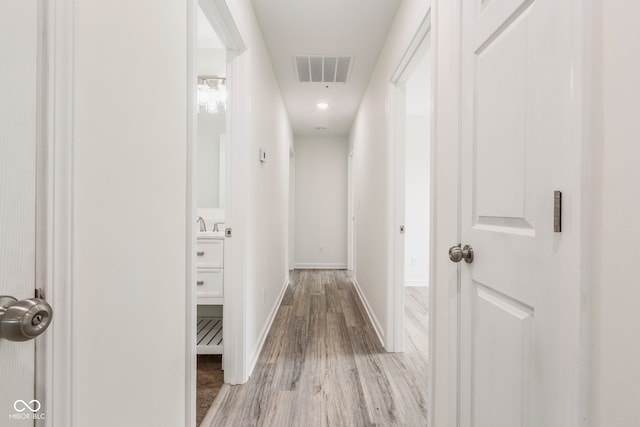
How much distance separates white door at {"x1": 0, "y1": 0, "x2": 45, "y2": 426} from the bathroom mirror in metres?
2.45

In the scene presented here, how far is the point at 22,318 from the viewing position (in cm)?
43

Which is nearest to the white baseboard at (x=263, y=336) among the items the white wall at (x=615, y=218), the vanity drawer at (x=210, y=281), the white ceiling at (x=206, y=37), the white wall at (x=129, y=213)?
the vanity drawer at (x=210, y=281)

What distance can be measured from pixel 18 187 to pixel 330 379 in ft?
6.02

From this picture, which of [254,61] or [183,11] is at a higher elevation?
[254,61]

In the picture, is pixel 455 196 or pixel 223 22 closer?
pixel 455 196

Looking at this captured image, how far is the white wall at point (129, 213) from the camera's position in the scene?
58 centimetres

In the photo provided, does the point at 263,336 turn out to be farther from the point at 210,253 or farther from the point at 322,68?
the point at 322,68

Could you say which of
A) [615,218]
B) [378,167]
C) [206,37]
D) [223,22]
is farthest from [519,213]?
[206,37]

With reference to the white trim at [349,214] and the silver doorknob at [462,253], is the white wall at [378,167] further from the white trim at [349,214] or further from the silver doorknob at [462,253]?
the white trim at [349,214]

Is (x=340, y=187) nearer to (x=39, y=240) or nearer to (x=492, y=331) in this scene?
(x=492, y=331)

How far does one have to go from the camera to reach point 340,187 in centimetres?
559

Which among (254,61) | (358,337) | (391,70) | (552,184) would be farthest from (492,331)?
(254,61)

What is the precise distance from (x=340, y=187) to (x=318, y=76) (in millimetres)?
2656

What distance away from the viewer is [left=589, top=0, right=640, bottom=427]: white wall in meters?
0.50
